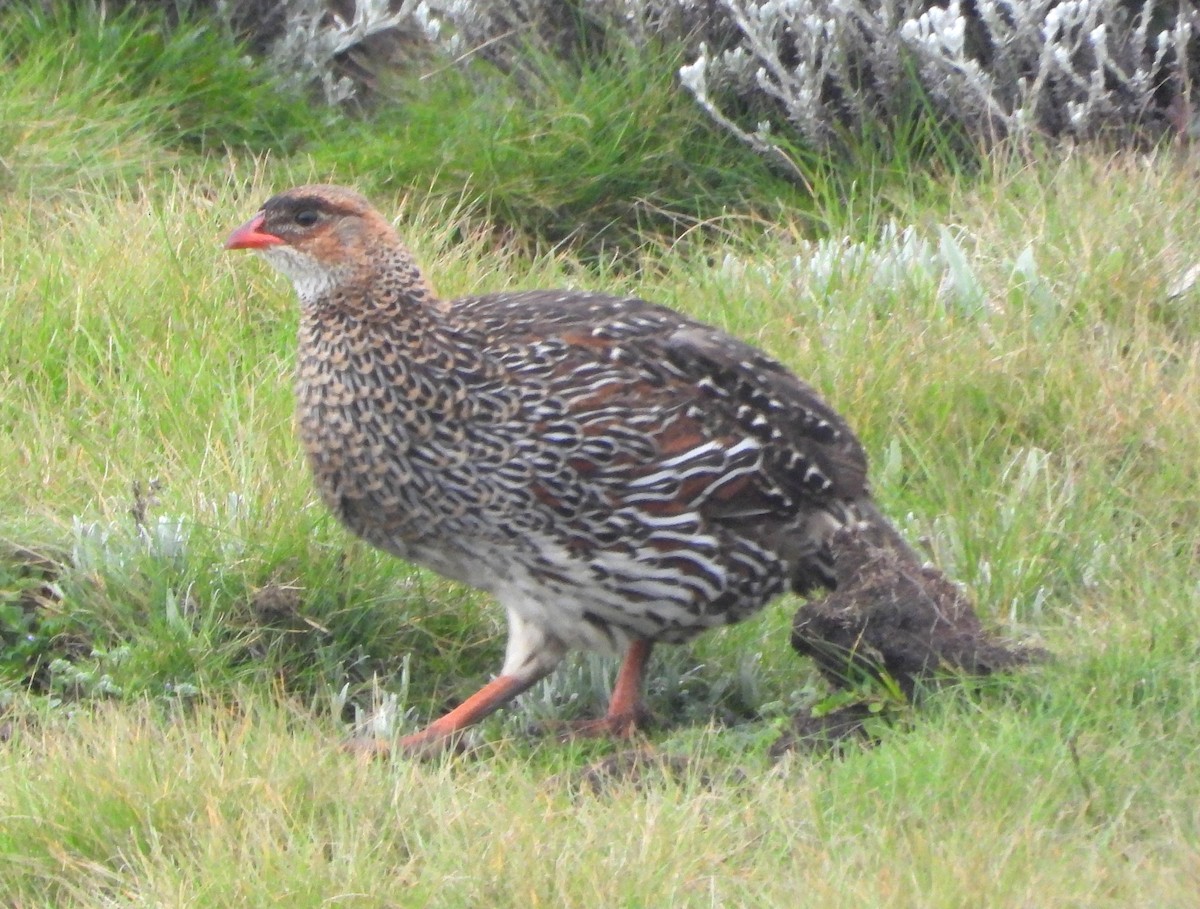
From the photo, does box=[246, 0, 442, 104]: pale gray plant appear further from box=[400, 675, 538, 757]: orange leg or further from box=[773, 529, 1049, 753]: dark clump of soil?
box=[773, 529, 1049, 753]: dark clump of soil

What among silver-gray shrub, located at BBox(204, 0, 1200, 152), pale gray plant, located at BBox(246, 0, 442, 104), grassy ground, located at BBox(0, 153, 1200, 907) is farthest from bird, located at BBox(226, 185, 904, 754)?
pale gray plant, located at BBox(246, 0, 442, 104)

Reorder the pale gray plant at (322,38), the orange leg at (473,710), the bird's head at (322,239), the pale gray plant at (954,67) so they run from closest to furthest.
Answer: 1. the orange leg at (473,710)
2. the bird's head at (322,239)
3. the pale gray plant at (954,67)
4. the pale gray plant at (322,38)

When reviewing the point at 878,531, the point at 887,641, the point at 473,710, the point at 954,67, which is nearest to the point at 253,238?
the point at 473,710

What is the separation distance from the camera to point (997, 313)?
229 inches

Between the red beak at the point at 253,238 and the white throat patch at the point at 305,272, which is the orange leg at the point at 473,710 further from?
the red beak at the point at 253,238

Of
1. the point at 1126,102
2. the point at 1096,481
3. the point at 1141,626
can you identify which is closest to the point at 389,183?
the point at 1126,102

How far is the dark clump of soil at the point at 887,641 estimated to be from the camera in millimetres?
4340

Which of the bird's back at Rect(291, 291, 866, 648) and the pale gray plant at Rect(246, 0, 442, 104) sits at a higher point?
the pale gray plant at Rect(246, 0, 442, 104)

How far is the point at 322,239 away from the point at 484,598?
3.19ft

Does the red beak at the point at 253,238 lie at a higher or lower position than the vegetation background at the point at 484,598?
higher

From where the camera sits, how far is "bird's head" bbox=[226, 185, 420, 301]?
4812mm

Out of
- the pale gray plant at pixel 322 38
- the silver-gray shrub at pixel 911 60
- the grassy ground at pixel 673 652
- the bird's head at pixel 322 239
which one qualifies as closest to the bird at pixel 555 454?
the bird's head at pixel 322 239

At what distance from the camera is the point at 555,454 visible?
4.50 m

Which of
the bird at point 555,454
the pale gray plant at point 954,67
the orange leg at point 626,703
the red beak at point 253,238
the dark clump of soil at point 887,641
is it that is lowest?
the orange leg at point 626,703
